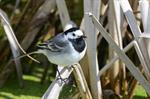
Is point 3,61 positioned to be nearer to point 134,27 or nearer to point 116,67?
point 116,67

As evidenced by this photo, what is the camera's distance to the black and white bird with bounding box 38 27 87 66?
2.00 meters

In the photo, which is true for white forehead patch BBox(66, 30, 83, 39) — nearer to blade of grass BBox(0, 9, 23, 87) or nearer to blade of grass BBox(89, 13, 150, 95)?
blade of grass BBox(89, 13, 150, 95)

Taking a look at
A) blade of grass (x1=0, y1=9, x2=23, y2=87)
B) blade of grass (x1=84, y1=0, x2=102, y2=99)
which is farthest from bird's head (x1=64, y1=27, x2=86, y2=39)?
blade of grass (x1=0, y1=9, x2=23, y2=87)

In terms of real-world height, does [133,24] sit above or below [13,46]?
above

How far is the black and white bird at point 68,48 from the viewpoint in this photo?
2.00 m

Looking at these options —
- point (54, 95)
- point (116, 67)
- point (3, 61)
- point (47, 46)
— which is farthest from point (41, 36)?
point (54, 95)

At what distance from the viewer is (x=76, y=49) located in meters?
2.02

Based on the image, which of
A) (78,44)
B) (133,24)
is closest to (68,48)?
(78,44)

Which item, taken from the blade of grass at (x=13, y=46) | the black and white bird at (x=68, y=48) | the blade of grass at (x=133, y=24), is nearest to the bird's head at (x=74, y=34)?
the black and white bird at (x=68, y=48)

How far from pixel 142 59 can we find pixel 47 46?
1.38ft

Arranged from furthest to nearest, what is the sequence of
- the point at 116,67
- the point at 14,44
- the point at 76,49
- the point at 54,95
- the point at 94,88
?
the point at 14,44, the point at 116,67, the point at 94,88, the point at 76,49, the point at 54,95

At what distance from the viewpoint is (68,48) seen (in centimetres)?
205

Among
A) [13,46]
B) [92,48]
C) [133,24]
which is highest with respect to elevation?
[133,24]

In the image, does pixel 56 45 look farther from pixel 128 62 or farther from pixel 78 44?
pixel 128 62
